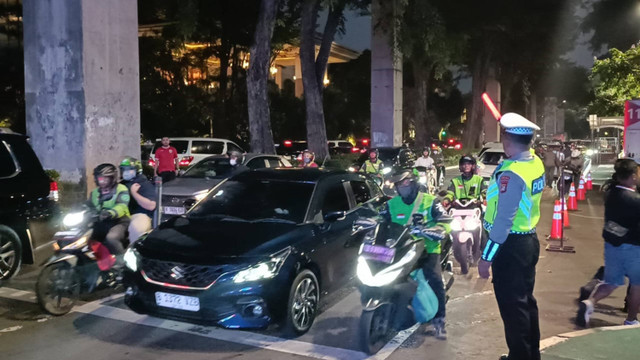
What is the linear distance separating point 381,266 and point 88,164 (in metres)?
10.5

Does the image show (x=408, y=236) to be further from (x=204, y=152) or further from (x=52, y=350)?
(x=204, y=152)

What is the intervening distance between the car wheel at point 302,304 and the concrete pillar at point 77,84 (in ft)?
31.0

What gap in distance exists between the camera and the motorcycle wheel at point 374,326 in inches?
211


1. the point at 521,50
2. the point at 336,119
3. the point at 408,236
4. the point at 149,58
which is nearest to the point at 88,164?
the point at 408,236

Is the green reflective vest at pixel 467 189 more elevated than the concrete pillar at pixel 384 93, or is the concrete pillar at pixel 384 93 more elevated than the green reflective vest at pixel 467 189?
the concrete pillar at pixel 384 93

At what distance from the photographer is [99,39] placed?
47.0ft

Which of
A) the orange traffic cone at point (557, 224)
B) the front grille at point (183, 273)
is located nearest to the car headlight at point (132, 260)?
the front grille at point (183, 273)

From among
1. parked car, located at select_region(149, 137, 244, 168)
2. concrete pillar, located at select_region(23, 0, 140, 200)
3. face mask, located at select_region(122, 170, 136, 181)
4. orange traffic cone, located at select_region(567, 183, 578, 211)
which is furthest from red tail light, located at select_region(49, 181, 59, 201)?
orange traffic cone, located at select_region(567, 183, 578, 211)

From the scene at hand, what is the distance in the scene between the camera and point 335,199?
718 cm

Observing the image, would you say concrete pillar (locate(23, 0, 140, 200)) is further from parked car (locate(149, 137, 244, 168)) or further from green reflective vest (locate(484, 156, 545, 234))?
green reflective vest (locate(484, 156, 545, 234))

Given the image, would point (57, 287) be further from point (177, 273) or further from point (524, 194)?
point (524, 194)

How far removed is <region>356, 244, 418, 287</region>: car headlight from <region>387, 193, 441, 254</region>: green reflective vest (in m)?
0.51

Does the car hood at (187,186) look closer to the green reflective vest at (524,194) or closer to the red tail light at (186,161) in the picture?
the green reflective vest at (524,194)

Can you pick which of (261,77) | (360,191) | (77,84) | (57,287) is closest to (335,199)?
(360,191)
